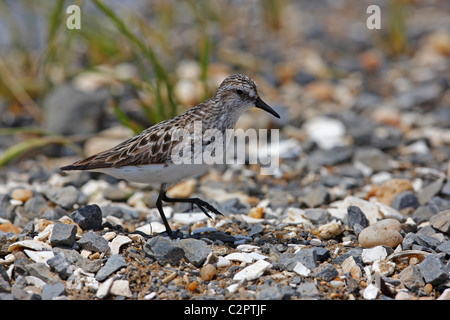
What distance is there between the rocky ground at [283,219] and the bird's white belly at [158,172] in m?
0.41

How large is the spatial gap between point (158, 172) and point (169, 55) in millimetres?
4942

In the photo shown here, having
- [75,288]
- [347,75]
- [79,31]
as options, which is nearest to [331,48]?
[347,75]

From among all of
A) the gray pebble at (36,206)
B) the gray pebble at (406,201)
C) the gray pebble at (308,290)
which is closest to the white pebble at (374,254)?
the gray pebble at (308,290)

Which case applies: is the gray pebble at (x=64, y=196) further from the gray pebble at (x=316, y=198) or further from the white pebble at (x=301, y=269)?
the white pebble at (x=301, y=269)

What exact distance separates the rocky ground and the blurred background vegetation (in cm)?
61

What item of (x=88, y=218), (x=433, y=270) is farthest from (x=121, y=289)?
(x=433, y=270)

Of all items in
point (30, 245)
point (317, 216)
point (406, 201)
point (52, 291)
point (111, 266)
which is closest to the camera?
point (52, 291)

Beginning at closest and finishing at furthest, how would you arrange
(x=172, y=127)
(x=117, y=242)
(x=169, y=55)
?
(x=117, y=242) → (x=172, y=127) → (x=169, y=55)

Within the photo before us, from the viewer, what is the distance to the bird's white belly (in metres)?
5.11

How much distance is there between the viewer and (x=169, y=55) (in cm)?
973

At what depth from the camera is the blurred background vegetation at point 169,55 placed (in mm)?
8047

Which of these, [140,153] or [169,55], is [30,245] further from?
[169,55]

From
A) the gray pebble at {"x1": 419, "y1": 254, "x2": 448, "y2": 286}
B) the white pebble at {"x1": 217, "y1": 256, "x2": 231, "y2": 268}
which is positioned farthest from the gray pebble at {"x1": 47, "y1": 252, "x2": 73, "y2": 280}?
the gray pebble at {"x1": 419, "y1": 254, "x2": 448, "y2": 286}

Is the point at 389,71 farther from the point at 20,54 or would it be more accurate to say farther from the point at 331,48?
the point at 20,54
